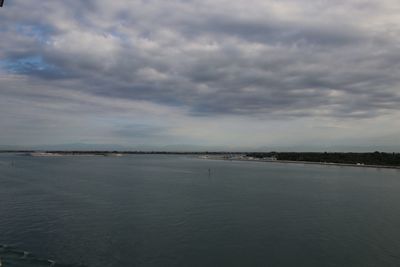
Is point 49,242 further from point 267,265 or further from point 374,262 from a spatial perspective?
point 374,262

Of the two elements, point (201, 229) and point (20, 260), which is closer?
point (20, 260)

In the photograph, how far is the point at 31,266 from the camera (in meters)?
15.3

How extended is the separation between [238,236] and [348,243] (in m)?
5.84

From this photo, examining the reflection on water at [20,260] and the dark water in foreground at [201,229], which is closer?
the reflection on water at [20,260]

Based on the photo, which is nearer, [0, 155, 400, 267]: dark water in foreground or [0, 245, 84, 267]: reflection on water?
[0, 245, 84, 267]: reflection on water

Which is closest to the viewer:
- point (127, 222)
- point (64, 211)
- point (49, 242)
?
point (49, 242)

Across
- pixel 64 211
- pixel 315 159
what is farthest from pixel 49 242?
pixel 315 159

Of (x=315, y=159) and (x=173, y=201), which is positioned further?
(x=315, y=159)

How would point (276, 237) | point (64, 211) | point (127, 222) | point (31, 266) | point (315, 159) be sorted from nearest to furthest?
1. point (31, 266)
2. point (276, 237)
3. point (127, 222)
4. point (64, 211)
5. point (315, 159)

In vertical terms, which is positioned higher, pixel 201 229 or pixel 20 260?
pixel 201 229

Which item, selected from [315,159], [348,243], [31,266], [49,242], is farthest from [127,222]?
[315,159]

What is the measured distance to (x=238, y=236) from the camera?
21.0 meters

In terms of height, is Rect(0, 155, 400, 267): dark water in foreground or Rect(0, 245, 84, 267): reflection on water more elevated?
Rect(0, 155, 400, 267): dark water in foreground

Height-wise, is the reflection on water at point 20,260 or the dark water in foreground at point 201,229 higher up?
the dark water in foreground at point 201,229
